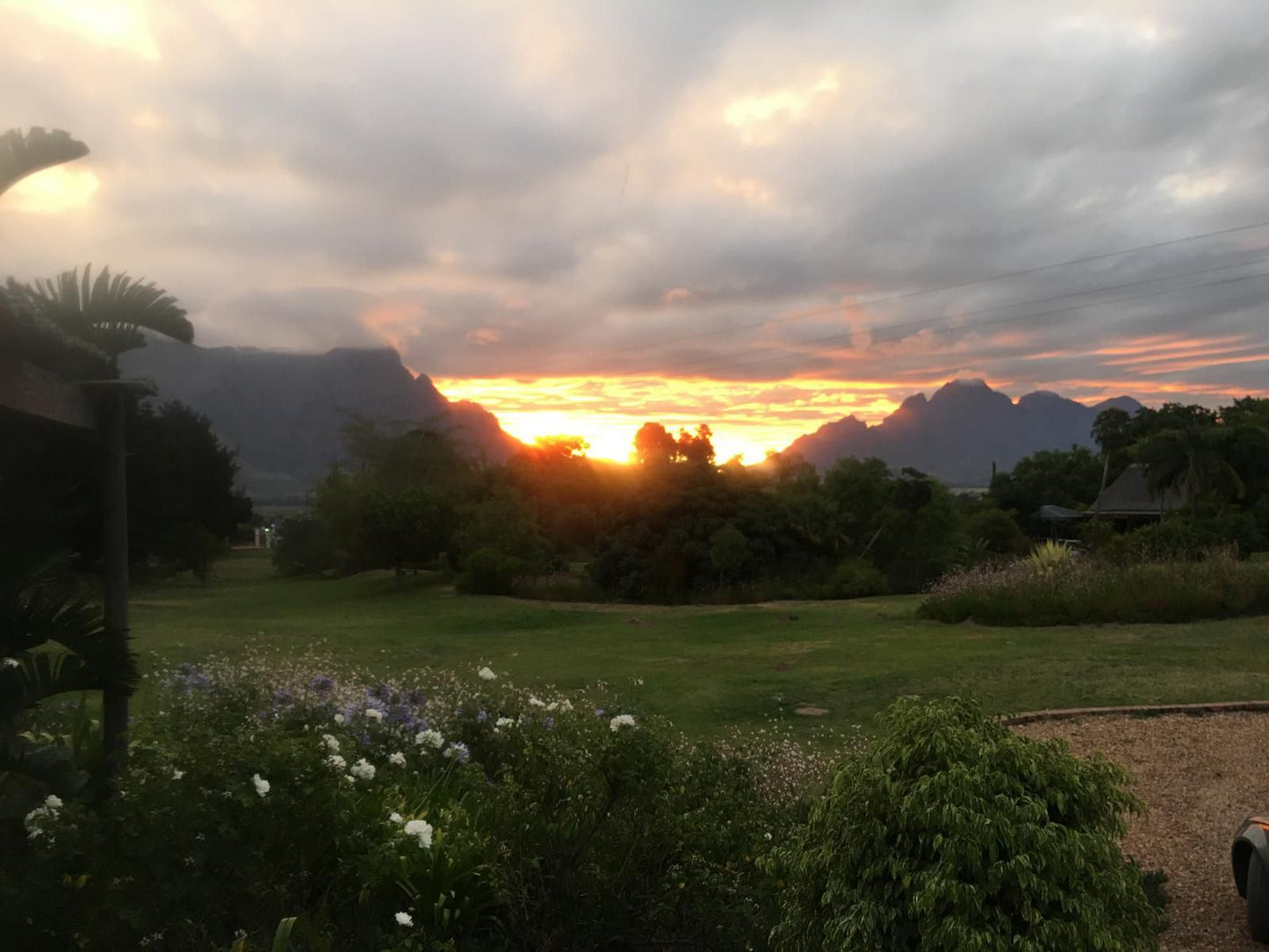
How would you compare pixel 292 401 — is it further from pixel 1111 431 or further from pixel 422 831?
pixel 422 831

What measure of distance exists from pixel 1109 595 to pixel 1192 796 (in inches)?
372

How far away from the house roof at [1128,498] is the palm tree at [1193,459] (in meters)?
3.72

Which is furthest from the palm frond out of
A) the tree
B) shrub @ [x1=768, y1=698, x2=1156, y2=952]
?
the tree

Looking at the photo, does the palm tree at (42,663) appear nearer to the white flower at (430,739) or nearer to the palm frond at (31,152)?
the palm frond at (31,152)

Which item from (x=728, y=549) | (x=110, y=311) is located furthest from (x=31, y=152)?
(x=728, y=549)

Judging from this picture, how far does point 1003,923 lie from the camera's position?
264 centimetres

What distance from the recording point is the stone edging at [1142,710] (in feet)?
26.2

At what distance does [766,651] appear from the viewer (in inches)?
512

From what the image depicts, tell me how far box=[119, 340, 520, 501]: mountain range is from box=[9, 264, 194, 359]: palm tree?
96.0m

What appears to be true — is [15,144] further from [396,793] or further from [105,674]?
[396,793]

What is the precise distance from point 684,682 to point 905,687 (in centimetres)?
234

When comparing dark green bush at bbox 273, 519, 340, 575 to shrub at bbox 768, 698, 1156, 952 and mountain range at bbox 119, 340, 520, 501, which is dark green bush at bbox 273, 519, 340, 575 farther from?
mountain range at bbox 119, 340, 520, 501

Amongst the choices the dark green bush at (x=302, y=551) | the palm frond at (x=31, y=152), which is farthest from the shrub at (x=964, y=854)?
the dark green bush at (x=302, y=551)

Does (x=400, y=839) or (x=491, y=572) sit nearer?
(x=400, y=839)
